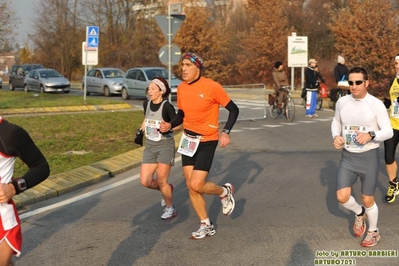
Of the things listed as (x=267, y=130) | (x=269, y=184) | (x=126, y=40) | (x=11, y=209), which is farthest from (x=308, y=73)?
(x=126, y=40)

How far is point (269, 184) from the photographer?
9.83 meters

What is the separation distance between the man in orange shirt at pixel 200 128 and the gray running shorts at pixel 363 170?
50.1 inches

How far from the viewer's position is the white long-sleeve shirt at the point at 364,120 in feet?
21.2

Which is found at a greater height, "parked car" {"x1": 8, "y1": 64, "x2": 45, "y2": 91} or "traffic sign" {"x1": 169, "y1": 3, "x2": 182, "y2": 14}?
"traffic sign" {"x1": 169, "y1": 3, "x2": 182, "y2": 14}

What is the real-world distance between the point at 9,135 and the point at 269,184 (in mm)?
6383

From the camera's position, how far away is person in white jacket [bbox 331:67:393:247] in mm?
6465

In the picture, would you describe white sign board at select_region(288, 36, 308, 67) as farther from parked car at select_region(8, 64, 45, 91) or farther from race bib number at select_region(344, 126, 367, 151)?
race bib number at select_region(344, 126, 367, 151)

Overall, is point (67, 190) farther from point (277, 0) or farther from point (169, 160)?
point (277, 0)

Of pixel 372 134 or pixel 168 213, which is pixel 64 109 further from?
pixel 372 134

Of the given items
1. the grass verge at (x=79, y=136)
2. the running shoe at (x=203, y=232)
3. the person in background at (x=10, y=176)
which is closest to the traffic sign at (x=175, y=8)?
the grass verge at (x=79, y=136)

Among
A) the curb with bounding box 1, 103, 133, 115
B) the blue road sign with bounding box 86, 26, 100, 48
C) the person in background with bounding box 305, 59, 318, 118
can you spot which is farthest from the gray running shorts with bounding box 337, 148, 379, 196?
the blue road sign with bounding box 86, 26, 100, 48

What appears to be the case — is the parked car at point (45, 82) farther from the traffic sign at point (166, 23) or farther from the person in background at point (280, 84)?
the traffic sign at point (166, 23)

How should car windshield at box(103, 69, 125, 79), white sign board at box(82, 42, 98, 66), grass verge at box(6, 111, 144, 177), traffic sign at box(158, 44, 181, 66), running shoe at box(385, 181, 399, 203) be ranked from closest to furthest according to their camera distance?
running shoe at box(385, 181, 399, 203) → grass verge at box(6, 111, 144, 177) → traffic sign at box(158, 44, 181, 66) → white sign board at box(82, 42, 98, 66) → car windshield at box(103, 69, 125, 79)

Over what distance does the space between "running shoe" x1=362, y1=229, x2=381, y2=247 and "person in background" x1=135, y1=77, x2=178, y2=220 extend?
97.5 inches
